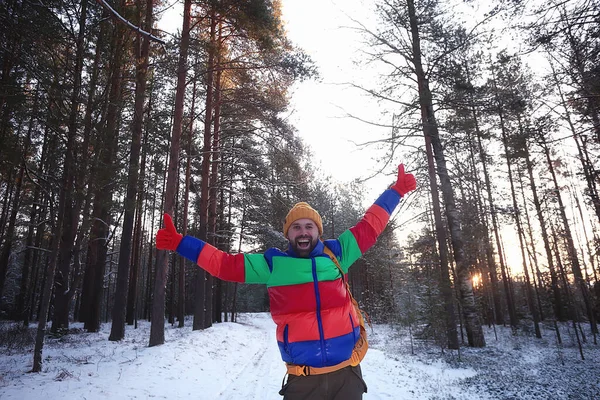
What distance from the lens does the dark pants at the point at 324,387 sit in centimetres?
236

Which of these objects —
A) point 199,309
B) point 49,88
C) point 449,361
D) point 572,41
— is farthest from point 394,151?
point 199,309

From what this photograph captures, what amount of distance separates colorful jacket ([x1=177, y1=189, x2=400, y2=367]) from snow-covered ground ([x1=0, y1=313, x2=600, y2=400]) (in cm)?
433

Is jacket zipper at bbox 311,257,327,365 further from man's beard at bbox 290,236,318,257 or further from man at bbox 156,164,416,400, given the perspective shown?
man's beard at bbox 290,236,318,257

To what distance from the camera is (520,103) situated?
817cm

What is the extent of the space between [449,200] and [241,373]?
8.92 m

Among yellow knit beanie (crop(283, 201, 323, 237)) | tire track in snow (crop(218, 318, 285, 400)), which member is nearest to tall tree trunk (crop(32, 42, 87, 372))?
tire track in snow (crop(218, 318, 285, 400))

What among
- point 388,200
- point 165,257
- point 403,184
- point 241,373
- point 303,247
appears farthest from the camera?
point 165,257

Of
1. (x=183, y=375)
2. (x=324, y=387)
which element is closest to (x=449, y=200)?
(x=183, y=375)

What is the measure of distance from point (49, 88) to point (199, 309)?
35.6ft

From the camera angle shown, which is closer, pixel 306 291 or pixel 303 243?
pixel 306 291

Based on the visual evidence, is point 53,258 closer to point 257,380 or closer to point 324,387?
point 257,380

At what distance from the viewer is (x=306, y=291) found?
251cm

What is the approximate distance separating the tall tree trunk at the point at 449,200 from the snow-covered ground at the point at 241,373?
894 mm

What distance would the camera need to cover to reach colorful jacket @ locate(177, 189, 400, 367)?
239 centimetres
